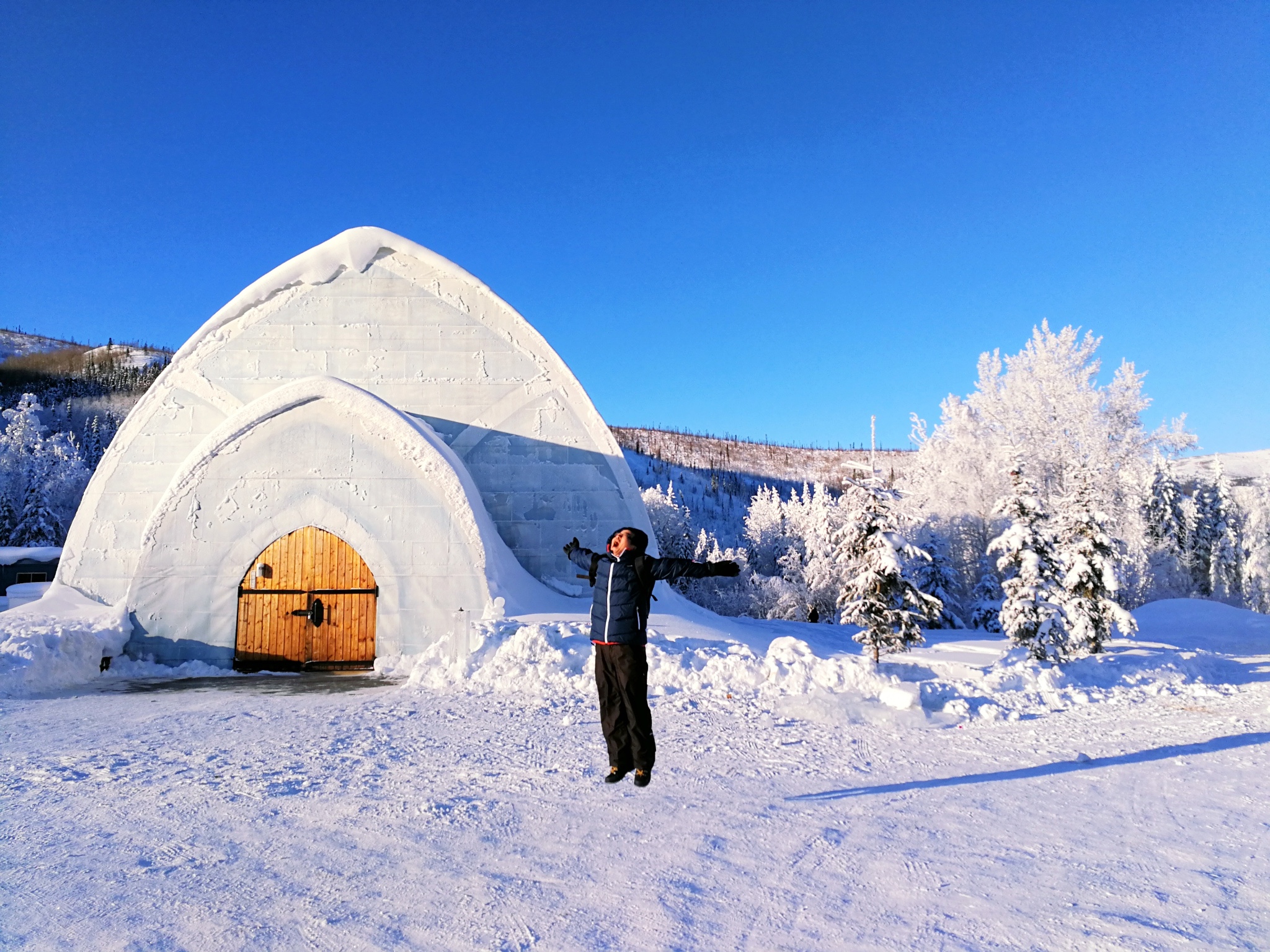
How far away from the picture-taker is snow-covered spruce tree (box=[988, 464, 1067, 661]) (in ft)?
41.0

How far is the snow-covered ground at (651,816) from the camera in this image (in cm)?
324

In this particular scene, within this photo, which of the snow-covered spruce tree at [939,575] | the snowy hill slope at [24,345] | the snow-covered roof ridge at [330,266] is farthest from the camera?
the snowy hill slope at [24,345]

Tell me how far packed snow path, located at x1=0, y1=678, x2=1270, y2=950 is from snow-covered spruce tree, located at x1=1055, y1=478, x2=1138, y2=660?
20.8 feet

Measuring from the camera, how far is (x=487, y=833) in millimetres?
4324

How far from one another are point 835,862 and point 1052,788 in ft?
8.55

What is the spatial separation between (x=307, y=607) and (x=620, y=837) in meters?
9.20

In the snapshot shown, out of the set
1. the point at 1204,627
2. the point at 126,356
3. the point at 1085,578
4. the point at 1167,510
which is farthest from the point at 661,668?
the point at 126,356

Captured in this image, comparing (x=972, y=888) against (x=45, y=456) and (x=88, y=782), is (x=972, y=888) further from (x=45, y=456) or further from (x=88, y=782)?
(x=45, y=456)

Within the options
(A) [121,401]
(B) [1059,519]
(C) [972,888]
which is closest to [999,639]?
(B) [1059,519]

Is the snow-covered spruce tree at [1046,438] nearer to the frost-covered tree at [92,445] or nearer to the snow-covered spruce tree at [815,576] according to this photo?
the snow-covered spruce tree at [815,576]

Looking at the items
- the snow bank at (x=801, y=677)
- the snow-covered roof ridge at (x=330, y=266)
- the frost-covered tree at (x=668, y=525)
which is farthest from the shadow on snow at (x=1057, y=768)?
the frost-covered tree at (x=668, y=525)

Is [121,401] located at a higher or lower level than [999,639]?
higher

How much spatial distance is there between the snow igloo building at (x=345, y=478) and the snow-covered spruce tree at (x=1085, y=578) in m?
8.44

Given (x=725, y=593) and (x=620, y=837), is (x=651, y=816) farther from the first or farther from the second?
(x=725, y=593)
